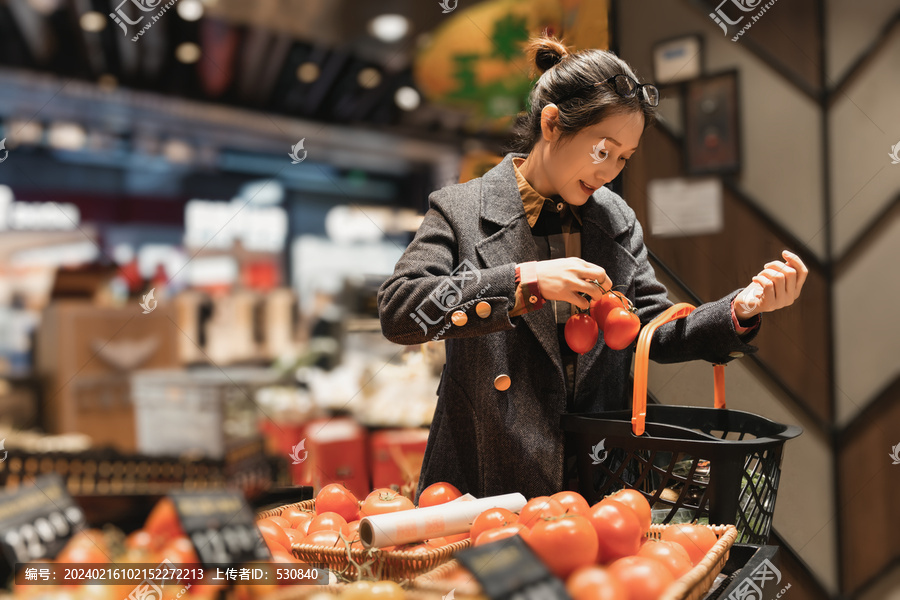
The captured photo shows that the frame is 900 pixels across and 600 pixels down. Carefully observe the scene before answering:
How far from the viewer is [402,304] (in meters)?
1.29

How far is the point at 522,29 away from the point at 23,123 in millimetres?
1464

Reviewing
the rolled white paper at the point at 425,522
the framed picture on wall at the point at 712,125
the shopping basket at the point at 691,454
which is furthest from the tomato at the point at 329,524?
the framed picture on wall at the point at 712,125

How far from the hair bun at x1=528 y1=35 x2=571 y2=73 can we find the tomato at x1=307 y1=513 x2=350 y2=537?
1.08 m

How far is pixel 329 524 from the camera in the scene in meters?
1.08

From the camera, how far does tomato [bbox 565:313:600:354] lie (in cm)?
132

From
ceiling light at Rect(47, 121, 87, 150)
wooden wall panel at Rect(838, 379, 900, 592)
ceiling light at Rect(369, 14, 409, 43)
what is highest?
ceiling light at Rect(369, 14, 409, 43)

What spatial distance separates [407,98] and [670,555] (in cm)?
107

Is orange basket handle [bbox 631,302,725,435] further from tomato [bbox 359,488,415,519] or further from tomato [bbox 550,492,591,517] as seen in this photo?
tomato [bbox 359,488,415,519]

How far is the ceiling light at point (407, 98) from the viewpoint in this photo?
57.5 inches

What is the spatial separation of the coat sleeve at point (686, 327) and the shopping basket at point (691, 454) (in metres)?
0.04

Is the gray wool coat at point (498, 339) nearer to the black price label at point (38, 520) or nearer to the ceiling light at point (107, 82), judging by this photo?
the ceiling light at point (107, 82)

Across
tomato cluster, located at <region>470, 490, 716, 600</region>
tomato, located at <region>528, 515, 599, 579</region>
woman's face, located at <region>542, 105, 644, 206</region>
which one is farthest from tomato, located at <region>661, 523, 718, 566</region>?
woman's face, located at <region>542, 105, 644, 206</region>

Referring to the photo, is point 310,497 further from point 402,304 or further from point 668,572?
point 668,572

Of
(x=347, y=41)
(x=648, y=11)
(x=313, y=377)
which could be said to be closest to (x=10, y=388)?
(x=313, y=377)
